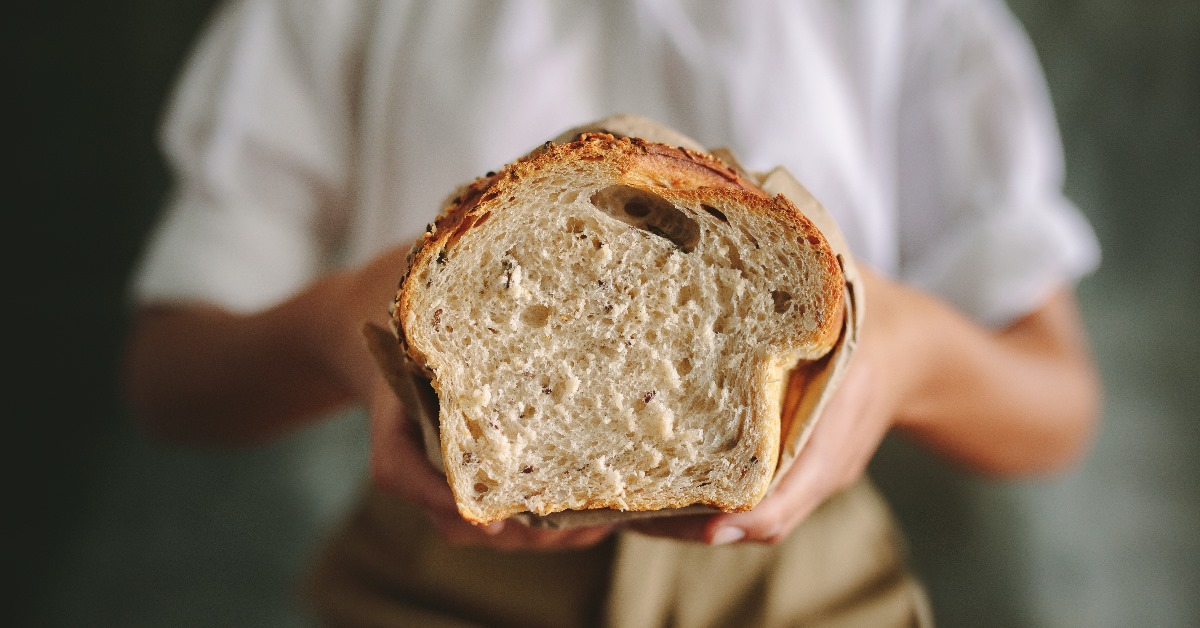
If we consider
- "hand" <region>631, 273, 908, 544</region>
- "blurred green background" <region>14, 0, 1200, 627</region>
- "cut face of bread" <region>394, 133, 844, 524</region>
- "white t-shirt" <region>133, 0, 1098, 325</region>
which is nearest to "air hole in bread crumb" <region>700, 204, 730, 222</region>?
"cut face of bread" <region>394, 133, 844, 524</region>

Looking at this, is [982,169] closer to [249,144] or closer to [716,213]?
[716,213]

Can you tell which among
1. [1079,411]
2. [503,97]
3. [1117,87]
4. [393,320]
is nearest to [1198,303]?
[1117,87]

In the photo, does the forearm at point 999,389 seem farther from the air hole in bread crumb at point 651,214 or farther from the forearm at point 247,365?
the forearm at point 247,365

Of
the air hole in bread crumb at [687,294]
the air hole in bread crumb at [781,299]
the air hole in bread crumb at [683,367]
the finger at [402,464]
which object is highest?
the air hole in bread crumb at [687,294]

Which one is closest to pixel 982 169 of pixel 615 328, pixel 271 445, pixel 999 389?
pixel 999 389

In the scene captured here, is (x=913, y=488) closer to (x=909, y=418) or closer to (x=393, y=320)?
(x=909, y=418)

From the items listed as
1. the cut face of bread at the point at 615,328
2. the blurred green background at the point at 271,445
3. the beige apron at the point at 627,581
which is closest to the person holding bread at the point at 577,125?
the beige apron at the point at 627,581
